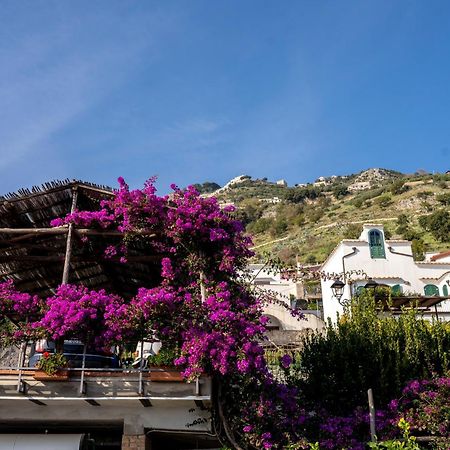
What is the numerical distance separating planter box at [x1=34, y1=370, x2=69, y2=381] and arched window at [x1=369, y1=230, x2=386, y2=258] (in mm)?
24580

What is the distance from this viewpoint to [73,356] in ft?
42.2

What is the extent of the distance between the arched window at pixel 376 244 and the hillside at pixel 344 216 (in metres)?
19.7

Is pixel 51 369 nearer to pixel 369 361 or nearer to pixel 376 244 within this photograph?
pixel 369 361

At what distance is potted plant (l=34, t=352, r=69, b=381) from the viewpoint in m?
11.9

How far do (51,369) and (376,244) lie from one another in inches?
994

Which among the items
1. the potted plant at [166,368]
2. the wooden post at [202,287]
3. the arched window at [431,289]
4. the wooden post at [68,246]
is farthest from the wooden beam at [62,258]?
the arched window at [431,289]

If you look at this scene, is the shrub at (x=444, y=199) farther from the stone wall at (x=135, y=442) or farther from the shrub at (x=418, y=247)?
the stone wall at (x=135, y=442)

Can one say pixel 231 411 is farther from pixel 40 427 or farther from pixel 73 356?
pixel 40 427

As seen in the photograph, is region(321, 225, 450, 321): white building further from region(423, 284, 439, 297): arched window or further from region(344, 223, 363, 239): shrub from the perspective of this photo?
region(344, 223, 363, 239): shrub

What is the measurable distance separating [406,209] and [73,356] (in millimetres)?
74909

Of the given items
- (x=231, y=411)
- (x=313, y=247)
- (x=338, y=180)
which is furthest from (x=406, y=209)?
(x=231, y=411)

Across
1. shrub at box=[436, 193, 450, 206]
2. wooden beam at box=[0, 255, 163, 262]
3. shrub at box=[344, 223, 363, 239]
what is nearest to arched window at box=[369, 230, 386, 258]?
wooden beam at box=[0, 255, 163, 262]

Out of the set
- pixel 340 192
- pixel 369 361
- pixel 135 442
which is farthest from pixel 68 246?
pixel 340 192

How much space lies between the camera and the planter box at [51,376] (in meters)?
11.9
